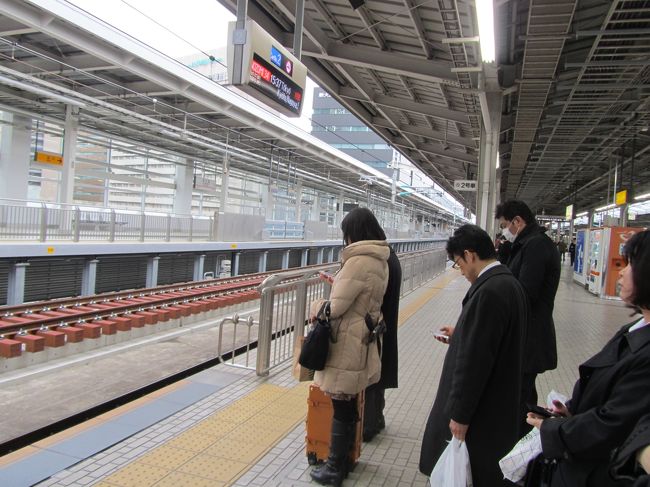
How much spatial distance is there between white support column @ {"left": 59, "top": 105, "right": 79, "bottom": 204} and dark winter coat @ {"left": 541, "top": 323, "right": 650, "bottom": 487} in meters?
16.1

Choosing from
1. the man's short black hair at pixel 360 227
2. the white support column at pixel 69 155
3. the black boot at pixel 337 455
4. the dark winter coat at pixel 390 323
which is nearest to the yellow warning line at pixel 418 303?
the dark winter coat at pixel 390 323

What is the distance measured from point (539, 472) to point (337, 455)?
52.8 inches

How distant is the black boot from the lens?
8.99ft

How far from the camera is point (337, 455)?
276 cm

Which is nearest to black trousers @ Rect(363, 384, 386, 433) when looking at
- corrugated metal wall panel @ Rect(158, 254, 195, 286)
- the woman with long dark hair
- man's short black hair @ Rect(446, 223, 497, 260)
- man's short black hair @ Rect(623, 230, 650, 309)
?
man's short black hair @ Rect(446, 223, 497, 260)

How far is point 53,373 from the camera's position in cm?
589

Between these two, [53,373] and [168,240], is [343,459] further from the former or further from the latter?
[168,240]

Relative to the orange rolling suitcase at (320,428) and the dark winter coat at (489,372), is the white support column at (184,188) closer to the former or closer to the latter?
the orange rolling suitcase at (320,428)

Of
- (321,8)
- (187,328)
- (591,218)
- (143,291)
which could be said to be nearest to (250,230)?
(143,291)

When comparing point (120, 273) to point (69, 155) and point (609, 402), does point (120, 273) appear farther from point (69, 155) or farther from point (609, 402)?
point (609, 402)

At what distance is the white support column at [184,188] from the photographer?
2219 centimetres

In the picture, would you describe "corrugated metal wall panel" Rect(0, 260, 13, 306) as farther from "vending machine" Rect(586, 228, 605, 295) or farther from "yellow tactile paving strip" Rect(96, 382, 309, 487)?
"vending machine" Rect(586, 228, 605, 295)

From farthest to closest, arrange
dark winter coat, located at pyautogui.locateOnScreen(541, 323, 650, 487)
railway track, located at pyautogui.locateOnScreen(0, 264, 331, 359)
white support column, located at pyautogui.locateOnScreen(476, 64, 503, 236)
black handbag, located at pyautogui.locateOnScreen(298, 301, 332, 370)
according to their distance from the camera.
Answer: white support column, located at pyautogui.locateOnScreen(476, 64, 503, 236) → railway track, located at pyautogui.locateOnScreen(0, 264, 331, 359) → black handbag, located at pyautogui.locateOnScreen(298, 301, 332, 370) → dark winter coat, located at pyautogui.locateOnScreen(541, 323, 650, 487)

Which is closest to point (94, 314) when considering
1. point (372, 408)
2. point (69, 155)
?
point (372, 408)
